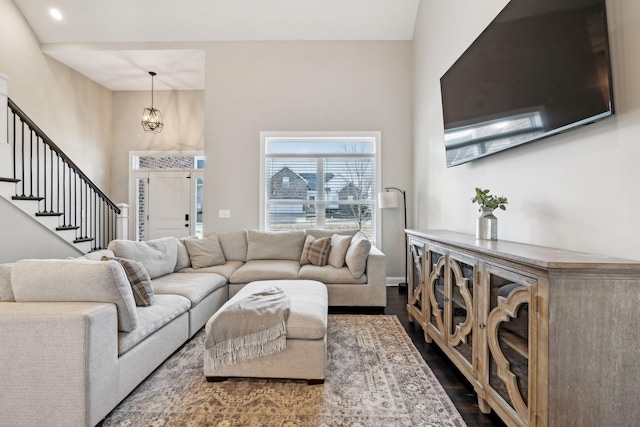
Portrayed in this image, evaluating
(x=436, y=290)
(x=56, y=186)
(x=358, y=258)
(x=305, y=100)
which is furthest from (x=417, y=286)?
(x=56, y=186)

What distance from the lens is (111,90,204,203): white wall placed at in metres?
6.20

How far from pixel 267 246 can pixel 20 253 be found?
277 cm

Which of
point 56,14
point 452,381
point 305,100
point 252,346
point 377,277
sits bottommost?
point 452,381

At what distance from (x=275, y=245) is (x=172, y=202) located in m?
3.15

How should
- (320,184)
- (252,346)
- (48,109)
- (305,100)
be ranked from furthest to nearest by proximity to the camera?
(48,109)
(320,184)
(305,100)
(252,346)

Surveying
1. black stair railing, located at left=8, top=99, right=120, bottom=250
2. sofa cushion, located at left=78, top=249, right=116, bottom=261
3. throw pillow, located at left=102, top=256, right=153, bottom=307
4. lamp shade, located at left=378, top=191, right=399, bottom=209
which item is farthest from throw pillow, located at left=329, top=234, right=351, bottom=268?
black stair railing, located at left=8, top=99, right=120, bottom=250

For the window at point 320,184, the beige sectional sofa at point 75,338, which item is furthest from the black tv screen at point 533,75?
the beige sectional sofa at point 75,338

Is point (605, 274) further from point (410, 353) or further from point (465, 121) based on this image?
point (465, 121)

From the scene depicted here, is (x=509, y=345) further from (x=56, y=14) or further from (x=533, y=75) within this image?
(x=56, y=14)

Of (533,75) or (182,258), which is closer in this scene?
(533,75)

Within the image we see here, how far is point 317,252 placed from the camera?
3.89m

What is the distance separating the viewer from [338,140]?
15.7 ft

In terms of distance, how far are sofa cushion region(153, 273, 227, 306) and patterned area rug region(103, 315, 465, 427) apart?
1.66 feet

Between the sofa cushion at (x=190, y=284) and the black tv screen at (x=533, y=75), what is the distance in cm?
264
